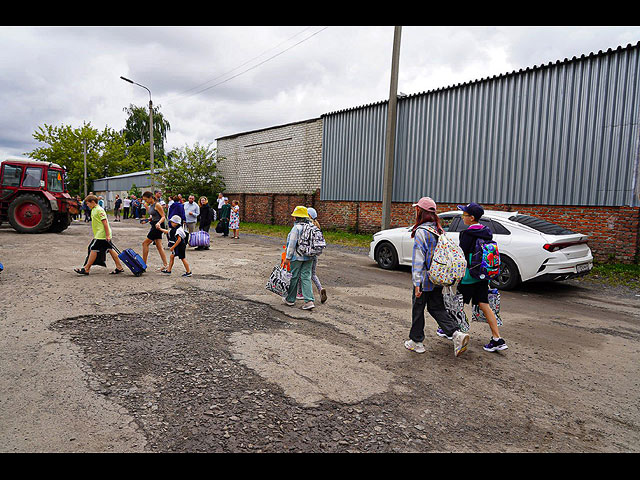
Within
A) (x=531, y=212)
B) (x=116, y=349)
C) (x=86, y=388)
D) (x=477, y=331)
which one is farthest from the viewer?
(x=531, y=212)

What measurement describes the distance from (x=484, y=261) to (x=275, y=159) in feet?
73.2

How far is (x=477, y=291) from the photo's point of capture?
459 centimetres

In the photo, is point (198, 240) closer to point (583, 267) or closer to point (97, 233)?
point (97, 233)

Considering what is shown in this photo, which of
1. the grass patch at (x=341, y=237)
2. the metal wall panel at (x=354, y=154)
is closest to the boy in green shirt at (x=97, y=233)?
the grass patch at (x=341, y=237)

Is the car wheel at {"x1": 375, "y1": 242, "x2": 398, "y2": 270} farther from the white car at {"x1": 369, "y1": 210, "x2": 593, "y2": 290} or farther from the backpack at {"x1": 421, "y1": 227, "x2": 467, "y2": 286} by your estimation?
the backpack at {"x1": 421, "y1": 227, "x2": 467, "y2": 286}

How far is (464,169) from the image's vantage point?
15.4 meters

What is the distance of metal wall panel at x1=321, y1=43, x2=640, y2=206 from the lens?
11.7m

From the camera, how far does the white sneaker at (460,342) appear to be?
4.33m

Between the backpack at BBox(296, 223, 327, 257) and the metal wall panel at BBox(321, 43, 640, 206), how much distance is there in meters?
7.55

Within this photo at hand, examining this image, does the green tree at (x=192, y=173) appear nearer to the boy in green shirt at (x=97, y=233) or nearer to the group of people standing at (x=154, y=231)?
the group of people standing at (x=154, y=231)

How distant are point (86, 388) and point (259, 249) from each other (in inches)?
406

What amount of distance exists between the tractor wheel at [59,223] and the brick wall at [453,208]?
36.8 ft
